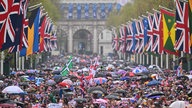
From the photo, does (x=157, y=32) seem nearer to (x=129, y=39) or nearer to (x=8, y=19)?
(x=8, y=19)

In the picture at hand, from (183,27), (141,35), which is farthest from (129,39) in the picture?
(183,27)

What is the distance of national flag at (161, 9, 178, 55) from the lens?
58.9 m

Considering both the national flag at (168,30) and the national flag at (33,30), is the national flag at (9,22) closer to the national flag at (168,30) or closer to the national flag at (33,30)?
the national flag at (168,30)

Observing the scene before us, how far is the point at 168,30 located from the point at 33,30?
31.2ft

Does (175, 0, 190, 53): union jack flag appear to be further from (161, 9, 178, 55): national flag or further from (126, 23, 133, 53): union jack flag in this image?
(126, 23, 133, 53): union jack flag

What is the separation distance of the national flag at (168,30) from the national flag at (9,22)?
1926 cm

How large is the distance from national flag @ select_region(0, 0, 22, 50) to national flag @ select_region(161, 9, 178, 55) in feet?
63.2

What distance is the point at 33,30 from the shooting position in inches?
2509

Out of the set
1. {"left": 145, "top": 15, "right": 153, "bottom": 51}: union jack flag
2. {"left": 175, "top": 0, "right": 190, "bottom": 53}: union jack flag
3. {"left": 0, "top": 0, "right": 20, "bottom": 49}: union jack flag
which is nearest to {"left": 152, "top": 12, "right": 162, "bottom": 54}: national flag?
{"left": 145, "top": 15, "right": 153, "bottom": 51}: union jack flag

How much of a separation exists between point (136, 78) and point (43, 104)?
1513 centimetres

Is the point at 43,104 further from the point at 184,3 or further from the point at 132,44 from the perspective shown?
the point at 132,44

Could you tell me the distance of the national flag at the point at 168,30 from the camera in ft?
193

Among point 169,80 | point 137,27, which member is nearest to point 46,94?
point 169,80

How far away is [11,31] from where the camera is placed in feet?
128
